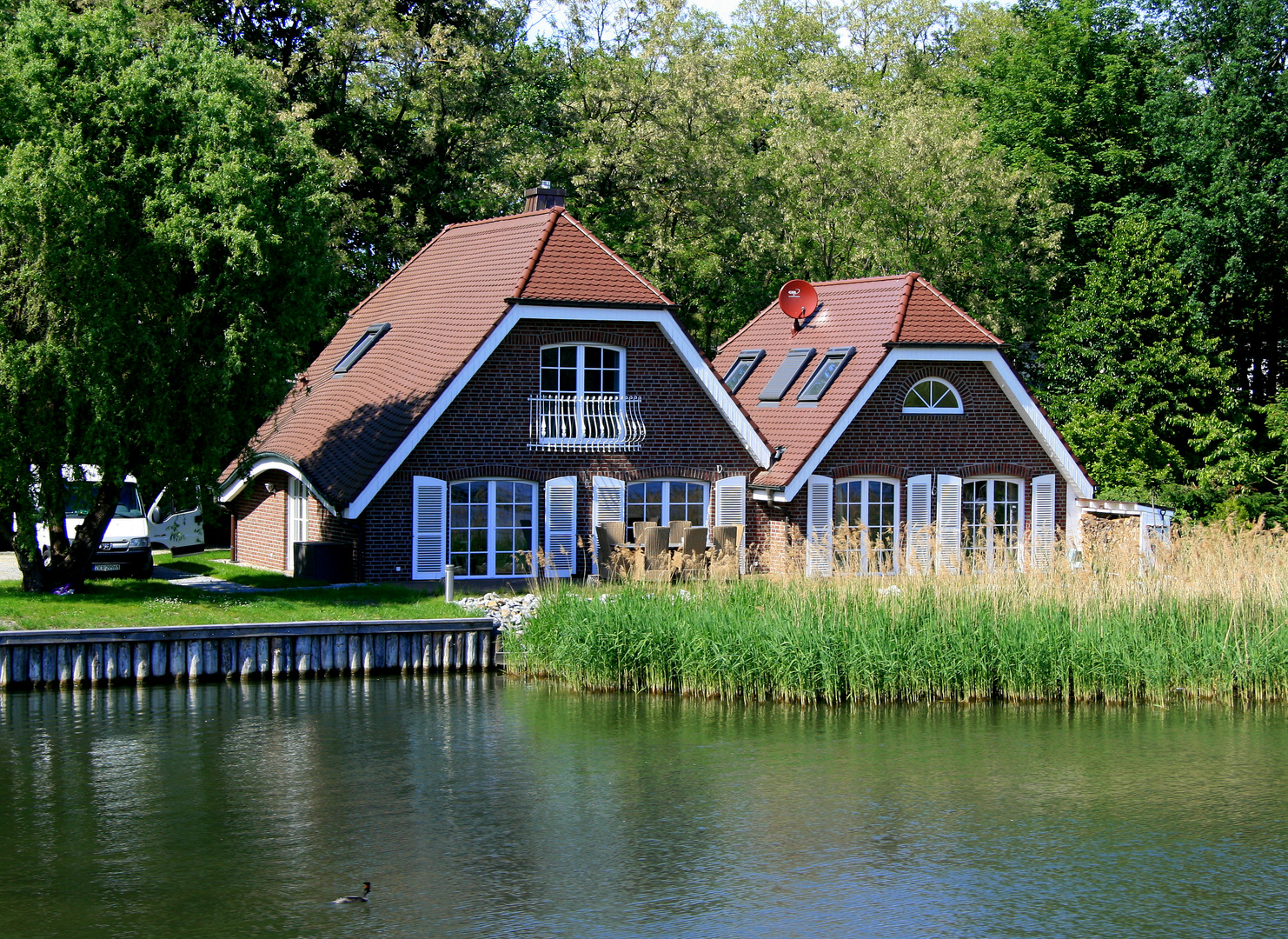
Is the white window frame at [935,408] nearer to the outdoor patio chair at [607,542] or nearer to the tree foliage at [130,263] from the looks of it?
the outdoor patio chair at [607,542]

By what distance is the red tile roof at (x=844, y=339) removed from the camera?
28281 millimetres

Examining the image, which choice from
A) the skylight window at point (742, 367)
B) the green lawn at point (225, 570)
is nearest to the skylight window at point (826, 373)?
the skylight window at point (742, 367)

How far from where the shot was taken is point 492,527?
26.1 meters

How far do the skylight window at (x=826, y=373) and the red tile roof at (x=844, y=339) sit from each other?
0.38 ft

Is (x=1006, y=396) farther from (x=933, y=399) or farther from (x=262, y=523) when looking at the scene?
(x=262, y=523)

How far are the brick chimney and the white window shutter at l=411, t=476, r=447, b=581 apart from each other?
6.85 metres

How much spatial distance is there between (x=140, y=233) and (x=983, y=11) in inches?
1650

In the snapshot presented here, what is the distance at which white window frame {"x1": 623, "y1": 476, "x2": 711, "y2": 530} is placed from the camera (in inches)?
1075

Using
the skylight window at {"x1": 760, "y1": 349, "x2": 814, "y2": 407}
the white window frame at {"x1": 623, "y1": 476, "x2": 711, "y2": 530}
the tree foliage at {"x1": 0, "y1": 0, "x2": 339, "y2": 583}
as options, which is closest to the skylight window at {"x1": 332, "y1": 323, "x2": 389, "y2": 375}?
the tree foliage at {"x1": 0, "y1": 0, "x2": 339, "y2": 583}

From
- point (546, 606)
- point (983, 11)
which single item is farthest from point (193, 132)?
point (983, 11)

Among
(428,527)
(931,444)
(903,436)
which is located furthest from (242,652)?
(931,444)

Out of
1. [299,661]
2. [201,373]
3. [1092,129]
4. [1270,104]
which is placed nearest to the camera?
[299,661]

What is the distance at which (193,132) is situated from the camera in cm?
2270

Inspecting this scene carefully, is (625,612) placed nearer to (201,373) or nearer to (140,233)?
(201,373)
